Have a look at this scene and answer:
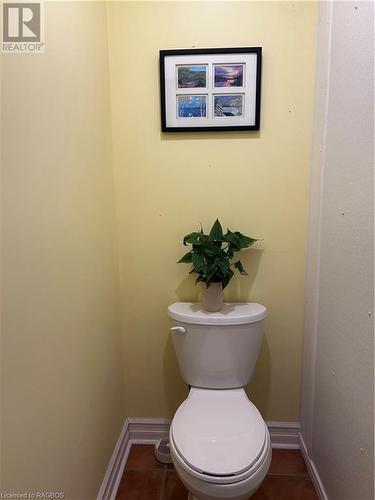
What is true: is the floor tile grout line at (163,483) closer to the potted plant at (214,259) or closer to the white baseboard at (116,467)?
the white baseboard at (116,467)

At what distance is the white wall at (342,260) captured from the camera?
910mm

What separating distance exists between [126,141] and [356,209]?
1.00 meters

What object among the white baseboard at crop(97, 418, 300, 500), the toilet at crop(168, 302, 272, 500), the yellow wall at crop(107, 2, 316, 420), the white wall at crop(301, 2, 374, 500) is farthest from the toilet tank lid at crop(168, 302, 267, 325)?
the white baseboard at crop(97, 418, 300, 500)

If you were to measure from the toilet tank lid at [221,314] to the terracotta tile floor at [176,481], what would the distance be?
0.73m

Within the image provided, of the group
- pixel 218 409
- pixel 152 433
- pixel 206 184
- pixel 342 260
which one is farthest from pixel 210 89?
pixel 152 433

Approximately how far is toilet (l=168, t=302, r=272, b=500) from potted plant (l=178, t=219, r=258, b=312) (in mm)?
81

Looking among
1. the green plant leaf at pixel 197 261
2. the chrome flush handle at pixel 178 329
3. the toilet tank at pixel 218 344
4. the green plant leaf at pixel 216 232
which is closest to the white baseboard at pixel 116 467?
the toilet tank at pixel 218 344

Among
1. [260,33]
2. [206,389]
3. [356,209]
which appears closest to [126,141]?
[260,33]

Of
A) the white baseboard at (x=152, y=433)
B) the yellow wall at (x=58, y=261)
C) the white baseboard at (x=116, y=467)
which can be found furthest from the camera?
the white baseboard at (x=152, y=433)

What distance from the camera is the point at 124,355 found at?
1.60m

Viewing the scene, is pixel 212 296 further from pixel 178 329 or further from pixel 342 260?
pixel 342 260

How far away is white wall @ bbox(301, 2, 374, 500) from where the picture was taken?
2.99 feet

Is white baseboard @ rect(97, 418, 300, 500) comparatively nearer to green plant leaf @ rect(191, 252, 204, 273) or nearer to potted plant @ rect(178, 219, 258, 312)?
potted plant @ rect(178, 219, 258, 312)

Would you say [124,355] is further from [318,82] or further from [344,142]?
[318,82]
